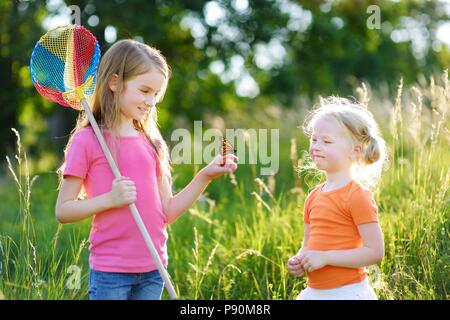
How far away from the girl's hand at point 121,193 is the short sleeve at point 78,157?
18cm

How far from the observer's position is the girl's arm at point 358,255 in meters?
3.02

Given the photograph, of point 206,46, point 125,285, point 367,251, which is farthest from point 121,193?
point 206,46

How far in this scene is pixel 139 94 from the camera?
10.7 feet

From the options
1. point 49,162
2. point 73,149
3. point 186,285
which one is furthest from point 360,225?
point 49,162

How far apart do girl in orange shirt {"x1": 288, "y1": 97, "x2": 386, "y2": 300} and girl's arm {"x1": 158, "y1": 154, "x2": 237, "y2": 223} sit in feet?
1.34

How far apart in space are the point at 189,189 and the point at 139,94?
505mm

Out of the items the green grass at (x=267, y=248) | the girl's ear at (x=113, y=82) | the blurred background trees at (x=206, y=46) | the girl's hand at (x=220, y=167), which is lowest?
the green grass at (x=267, y=248)

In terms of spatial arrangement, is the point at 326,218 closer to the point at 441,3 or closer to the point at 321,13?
the point at 321,13

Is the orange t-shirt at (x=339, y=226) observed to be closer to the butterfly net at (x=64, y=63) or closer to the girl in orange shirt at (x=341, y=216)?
the girl in orange shirt at (x=341, y=216)

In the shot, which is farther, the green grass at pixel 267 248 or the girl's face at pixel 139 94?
the green grass at pixel 267 248

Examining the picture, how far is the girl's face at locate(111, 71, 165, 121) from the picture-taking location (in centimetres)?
325

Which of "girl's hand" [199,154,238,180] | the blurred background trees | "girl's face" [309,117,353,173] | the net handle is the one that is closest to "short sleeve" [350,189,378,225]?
"girl's face" [309,117,353,173]

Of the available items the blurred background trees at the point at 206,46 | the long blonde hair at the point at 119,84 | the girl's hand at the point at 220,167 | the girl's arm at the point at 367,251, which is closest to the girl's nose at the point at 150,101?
the long blonde hair at the point at 119,84

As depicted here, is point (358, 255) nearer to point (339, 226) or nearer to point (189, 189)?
point (339, 226)
